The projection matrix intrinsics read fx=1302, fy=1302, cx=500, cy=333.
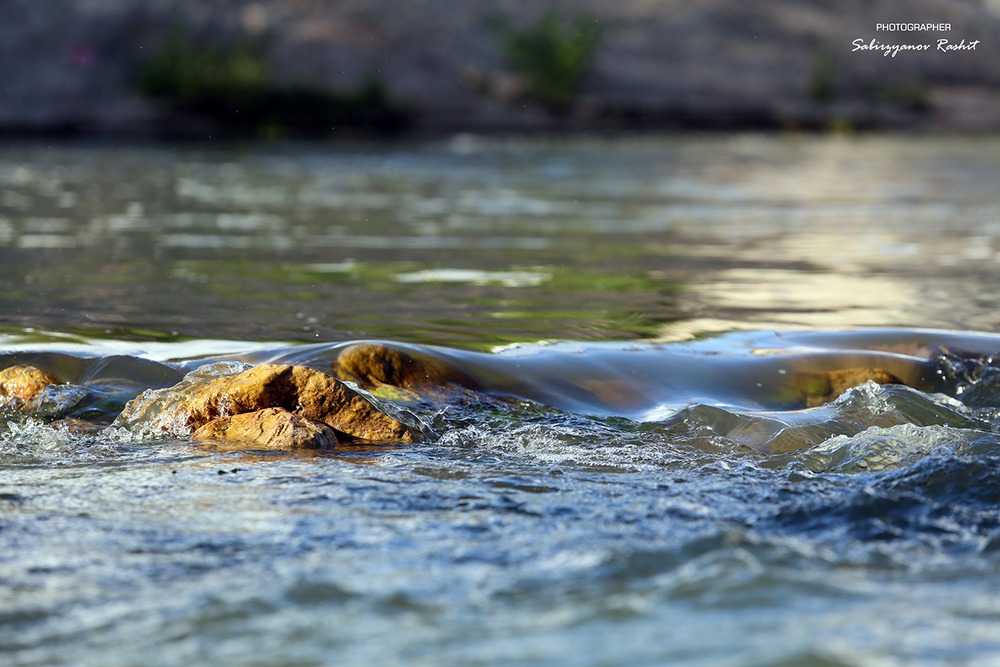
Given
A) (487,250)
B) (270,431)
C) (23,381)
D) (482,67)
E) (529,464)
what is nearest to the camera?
(529,464)

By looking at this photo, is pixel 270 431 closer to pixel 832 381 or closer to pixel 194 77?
pixel 832 381

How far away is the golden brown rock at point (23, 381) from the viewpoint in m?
5.57

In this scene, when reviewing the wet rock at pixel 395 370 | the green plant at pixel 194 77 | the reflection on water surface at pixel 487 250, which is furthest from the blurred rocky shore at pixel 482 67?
the wet rock at pixel 395 370

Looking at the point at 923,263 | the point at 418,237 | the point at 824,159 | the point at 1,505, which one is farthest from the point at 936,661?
the point at 824,159

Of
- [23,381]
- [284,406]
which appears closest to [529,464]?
[284,406]

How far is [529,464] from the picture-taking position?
452 centimetres

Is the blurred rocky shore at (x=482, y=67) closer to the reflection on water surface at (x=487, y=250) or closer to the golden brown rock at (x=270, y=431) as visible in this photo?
the reflection on water surface at (x=487, y=250)

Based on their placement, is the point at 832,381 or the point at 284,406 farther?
the point at 832,381

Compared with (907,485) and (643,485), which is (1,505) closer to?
(643,485)

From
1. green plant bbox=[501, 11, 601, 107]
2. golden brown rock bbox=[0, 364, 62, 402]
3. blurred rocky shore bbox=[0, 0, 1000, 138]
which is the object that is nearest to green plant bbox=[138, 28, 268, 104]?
blurred rocky shore bbox=[0, 0, 1000, 138]

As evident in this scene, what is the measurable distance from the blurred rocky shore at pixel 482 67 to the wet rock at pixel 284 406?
32.2m

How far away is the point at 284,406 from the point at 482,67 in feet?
138

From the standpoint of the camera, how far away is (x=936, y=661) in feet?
8.89

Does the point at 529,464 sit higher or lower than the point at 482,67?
lower
